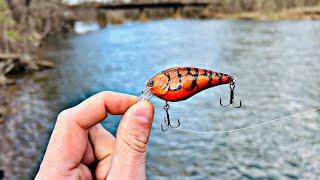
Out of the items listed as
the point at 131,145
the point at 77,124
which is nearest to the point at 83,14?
the point at 77,124

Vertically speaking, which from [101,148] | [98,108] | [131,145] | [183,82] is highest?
[183,82]

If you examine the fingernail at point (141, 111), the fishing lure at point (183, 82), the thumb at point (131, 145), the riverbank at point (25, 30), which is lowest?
the riverbank at point (25, 30)

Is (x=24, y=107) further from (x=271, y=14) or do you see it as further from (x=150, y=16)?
(x=150, y=16)

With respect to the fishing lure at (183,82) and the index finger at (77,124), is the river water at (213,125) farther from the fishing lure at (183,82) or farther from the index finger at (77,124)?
the fishing lure at (183,82)

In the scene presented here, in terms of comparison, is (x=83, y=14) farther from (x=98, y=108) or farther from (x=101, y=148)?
(x=98, y=108)

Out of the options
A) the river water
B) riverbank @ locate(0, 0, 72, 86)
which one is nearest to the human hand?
the river water

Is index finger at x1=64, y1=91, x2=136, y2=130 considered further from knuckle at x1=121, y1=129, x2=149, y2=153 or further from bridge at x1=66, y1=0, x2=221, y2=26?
bridge at x1=66, y1=0, x2=221, y2=26

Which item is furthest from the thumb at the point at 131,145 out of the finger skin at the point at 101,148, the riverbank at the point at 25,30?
the riverbank at the point at 25,30
